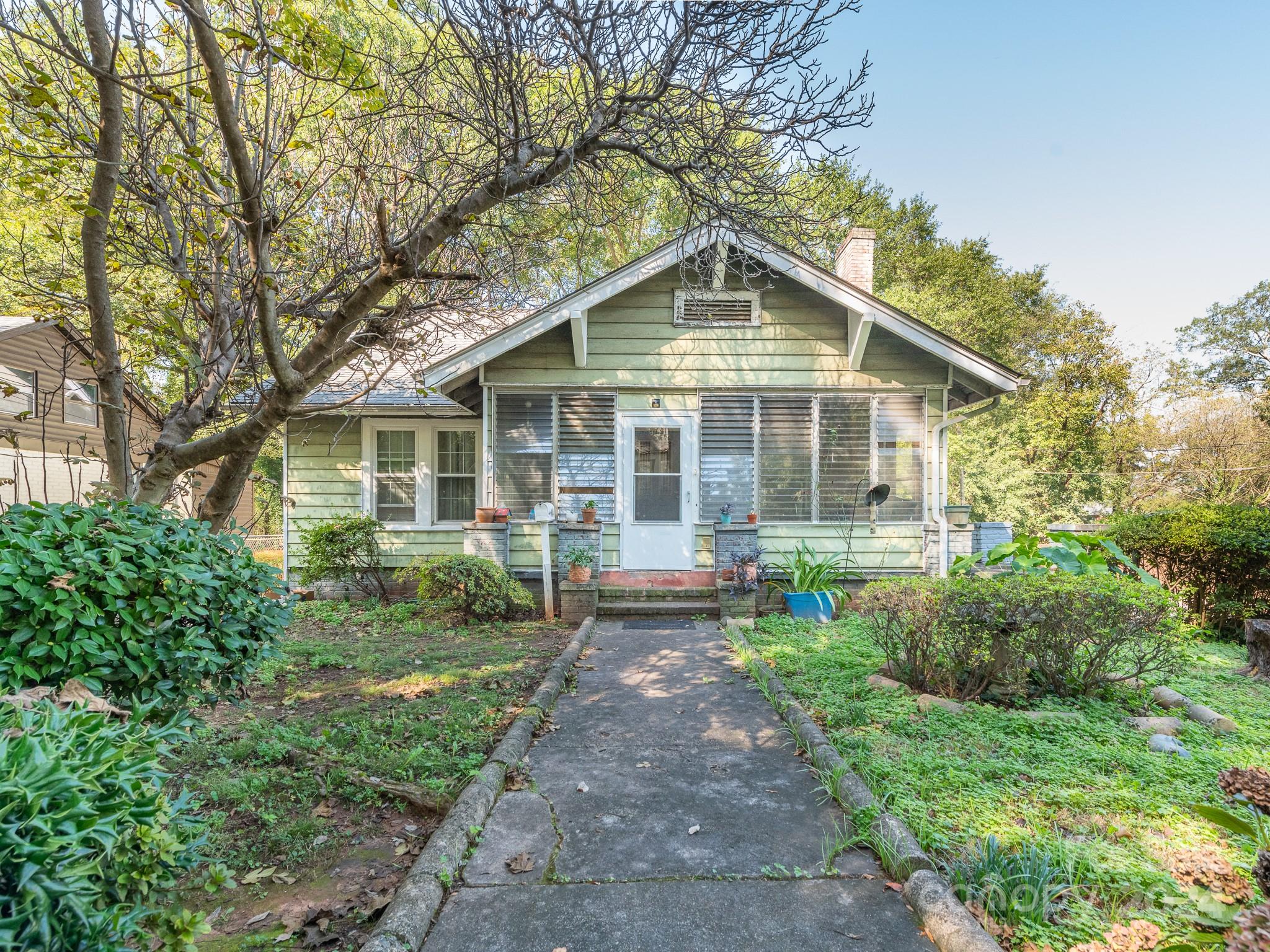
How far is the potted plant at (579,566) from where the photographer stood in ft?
26.4

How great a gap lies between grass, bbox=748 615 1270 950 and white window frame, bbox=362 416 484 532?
21.9ft

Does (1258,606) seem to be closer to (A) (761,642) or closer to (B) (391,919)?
(A) (761,642)

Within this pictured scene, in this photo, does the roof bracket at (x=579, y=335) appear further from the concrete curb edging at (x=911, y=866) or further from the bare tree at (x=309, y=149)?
the concrete curb edging at (x=911, y=866)

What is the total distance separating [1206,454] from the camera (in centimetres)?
1903

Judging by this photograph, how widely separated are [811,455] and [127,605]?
313 inches

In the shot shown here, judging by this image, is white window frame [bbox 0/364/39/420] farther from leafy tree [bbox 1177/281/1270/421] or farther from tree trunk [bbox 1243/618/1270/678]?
leafy tree [bbox 1177/281/1270/421]

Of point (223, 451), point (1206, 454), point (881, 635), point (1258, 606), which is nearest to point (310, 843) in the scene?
point (223, 451)

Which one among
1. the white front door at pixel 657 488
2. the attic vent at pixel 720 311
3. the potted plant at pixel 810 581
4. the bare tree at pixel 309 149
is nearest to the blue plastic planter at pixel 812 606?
the potted plant at pixel 810 581

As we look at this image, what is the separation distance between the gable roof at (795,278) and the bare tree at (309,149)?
277cm

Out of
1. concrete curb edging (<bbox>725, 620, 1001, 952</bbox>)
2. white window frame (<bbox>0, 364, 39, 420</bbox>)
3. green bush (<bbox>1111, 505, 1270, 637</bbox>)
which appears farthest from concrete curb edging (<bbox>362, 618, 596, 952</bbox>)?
green bush (<bbox>1111, 505, 1270, 637</bbox>)

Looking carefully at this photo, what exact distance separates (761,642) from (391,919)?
16.0 ft

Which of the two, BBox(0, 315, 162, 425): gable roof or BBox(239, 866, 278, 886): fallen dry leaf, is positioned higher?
BBox(0, 315, 162, 425): gable roof

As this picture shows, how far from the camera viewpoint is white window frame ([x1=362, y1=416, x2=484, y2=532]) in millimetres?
9781

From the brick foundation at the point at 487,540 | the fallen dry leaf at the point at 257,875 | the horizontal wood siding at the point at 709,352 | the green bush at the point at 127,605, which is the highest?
the horizontal wood siding at the point at 709,352
